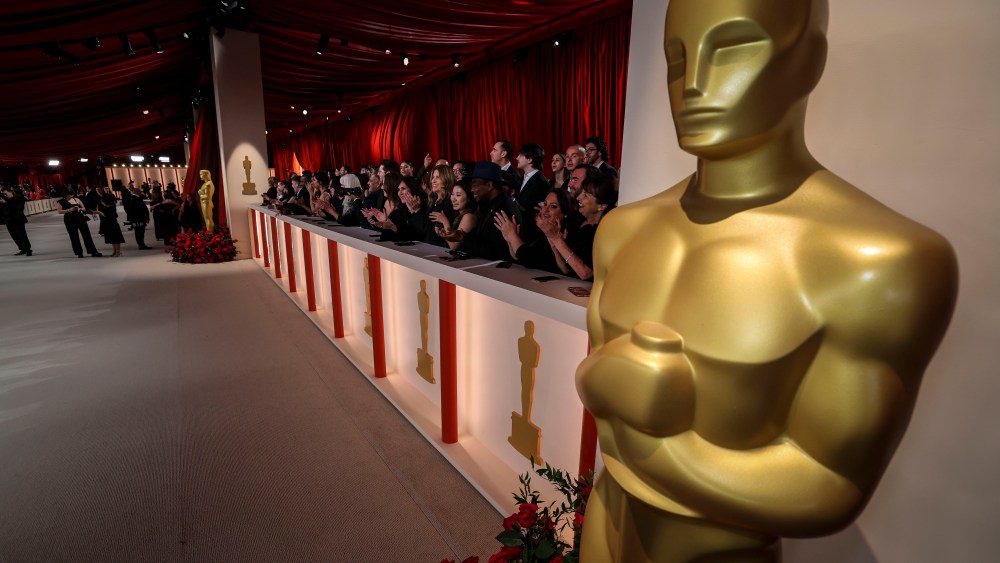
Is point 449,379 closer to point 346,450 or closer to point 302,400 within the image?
point 346,450

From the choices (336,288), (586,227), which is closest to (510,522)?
A: (586,227)

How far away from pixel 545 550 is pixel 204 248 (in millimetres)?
8442

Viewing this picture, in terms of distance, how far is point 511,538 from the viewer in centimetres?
133

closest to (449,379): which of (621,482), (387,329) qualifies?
(387,329)

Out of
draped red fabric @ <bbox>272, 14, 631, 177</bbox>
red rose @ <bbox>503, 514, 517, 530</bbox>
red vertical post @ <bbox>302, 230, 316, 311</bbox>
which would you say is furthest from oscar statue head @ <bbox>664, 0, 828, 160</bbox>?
red vertical post @ <bbox>302, 230, 316, 311</bbox>

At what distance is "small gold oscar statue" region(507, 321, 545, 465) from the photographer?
185 centimetres

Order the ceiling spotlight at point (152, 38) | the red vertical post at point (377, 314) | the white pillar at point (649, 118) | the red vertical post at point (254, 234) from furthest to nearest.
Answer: the red vertical post at point (254, 234) → the ceiling spotlight at point (152, 38) → the red vertical post at point (377, 314) → the white pillar at point (649, 118)

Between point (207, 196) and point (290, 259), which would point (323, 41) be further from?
point (207, 196)

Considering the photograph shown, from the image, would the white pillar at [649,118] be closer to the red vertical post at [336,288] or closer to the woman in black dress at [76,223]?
the red vertical post at [336,288]

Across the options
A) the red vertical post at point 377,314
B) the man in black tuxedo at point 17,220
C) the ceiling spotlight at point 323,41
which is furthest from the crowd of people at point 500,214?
the man in black tuxedo at point 17,220

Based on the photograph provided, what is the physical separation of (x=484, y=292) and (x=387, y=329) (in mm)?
1573

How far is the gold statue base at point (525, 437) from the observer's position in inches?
75.5

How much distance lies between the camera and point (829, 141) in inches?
37.1

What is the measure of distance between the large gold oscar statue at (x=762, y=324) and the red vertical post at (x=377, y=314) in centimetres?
266
